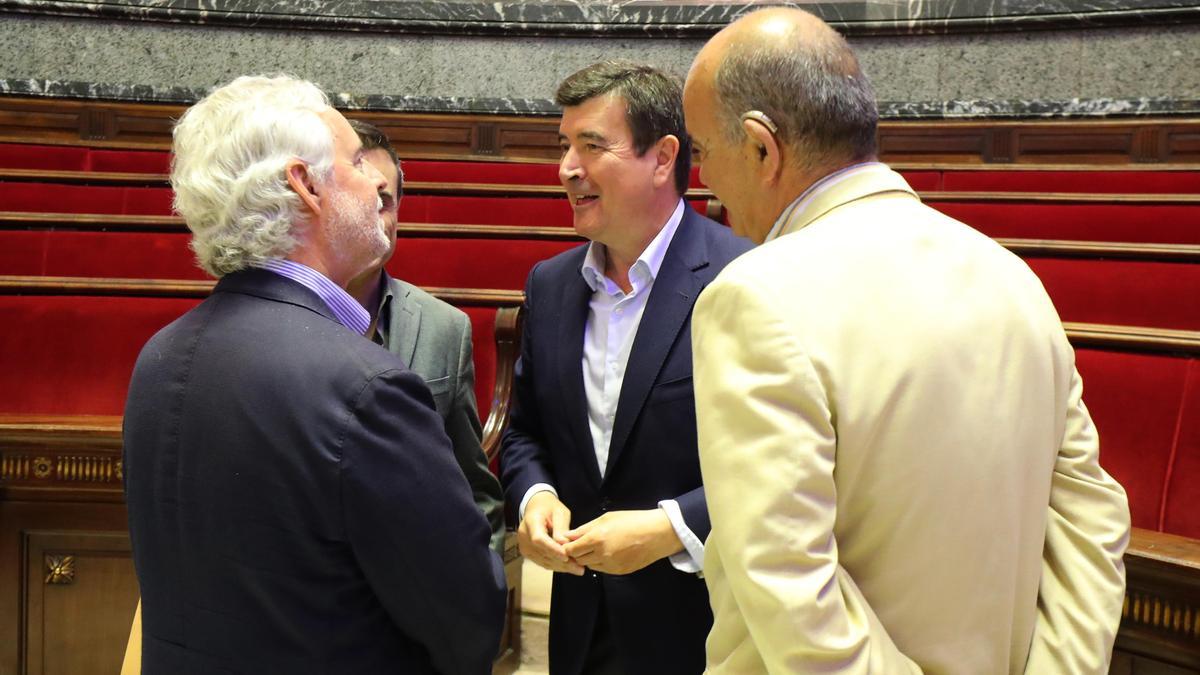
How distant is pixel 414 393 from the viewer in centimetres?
34

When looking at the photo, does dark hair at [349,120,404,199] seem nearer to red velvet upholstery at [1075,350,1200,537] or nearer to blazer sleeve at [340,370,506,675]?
blazer sleeve at [340,370,506,675]

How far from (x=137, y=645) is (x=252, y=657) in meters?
0.11

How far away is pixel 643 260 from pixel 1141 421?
31 centimetres

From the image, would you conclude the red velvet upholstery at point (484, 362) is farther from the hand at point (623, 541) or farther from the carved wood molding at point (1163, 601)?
the carved wood molding at point (1163, 601)

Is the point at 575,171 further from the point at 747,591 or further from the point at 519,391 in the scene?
the point at 747,591

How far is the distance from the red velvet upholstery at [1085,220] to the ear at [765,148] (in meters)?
0.81

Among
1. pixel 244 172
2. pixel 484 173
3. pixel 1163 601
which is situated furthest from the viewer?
pixel 484 173

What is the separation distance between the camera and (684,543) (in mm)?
448

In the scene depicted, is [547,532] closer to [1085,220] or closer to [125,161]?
[1085,220]

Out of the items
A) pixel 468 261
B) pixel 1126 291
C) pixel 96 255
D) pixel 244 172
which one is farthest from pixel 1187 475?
pixel 96 255

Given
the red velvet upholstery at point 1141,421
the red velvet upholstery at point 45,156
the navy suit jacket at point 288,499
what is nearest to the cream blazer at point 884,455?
the navy suit jacket at point 288,499

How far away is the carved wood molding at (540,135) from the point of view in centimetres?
149

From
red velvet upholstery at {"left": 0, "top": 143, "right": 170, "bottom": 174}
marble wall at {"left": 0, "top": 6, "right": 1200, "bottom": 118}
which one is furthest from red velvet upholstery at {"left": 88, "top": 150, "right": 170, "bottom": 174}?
marble wall at {"left": 0, "top": 6, "right": 1200, "bottom": 118}

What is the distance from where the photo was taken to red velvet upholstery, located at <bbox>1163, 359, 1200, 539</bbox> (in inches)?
21.7
